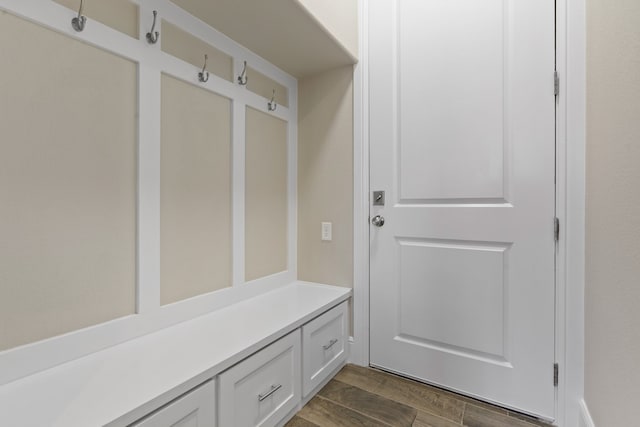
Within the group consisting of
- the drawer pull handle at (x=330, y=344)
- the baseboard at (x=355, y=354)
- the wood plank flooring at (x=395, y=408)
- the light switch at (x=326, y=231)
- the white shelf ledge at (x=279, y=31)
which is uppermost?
the white shelf ledge at (x=279, y=31)

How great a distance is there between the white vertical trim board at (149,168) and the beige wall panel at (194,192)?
4cm

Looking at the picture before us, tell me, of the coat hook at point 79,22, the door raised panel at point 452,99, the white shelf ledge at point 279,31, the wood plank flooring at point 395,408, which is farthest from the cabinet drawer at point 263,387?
the white shelf ledge at point 279,31

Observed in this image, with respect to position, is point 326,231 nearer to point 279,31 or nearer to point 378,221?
point 378,221

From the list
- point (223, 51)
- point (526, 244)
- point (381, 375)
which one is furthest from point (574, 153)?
point (223, 51)

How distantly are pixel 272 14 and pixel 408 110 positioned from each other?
33.0 inches

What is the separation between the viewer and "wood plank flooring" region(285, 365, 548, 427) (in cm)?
127

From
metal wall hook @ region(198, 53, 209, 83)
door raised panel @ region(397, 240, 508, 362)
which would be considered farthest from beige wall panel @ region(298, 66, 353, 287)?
metal wall hook @ region(198, 53, 209, 83)

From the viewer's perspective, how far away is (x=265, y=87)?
1.75 m

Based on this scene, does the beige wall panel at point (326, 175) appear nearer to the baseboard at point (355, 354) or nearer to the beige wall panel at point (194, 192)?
the baseboard at point (355, 354)

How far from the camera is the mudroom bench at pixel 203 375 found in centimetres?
73

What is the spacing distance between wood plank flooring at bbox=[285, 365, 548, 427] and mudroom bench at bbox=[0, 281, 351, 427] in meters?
0.08

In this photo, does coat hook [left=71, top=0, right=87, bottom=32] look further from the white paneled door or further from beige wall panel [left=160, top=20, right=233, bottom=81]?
the white paneled door

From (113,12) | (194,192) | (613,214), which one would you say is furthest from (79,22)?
(613,214)

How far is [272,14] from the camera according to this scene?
132 cm
